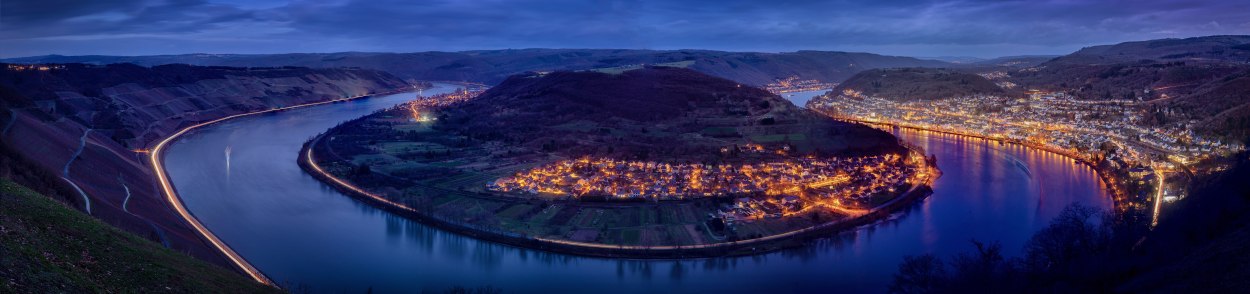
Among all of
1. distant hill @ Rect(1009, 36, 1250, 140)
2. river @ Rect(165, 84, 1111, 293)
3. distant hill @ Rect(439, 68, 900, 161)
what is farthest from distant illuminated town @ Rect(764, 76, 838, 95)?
river @ Rect(165, 84, 1111, 293)

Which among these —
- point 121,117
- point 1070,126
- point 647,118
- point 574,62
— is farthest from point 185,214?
point 574,62

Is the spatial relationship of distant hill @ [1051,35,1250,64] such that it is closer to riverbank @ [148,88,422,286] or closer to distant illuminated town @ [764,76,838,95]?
distant illuminated town @ [764,76,838,95]

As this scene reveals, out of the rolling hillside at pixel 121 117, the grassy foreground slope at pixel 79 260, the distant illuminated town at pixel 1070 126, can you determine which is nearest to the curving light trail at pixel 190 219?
the rolling hillside at pixel 121 117

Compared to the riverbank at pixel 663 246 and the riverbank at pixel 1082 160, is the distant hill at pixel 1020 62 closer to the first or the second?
the riverbank at pixel 1082 160

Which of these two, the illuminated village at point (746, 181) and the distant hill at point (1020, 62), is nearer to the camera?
the illuminated village at point (746, 181)

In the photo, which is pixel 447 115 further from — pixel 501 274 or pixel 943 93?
pixel 943 93
